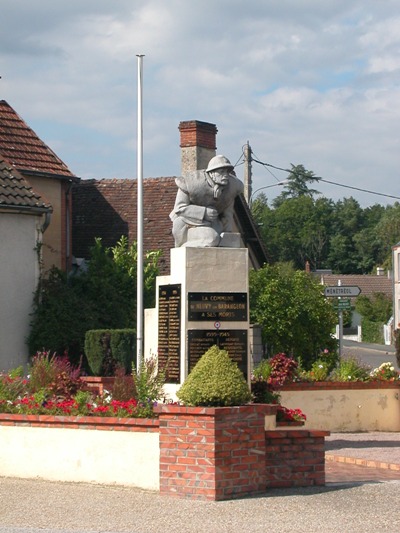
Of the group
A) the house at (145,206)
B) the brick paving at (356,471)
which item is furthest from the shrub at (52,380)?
the house at (145,206)

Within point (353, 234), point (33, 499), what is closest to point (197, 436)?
point (33, 499)

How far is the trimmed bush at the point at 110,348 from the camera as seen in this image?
79.6ft

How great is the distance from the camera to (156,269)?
30984mm

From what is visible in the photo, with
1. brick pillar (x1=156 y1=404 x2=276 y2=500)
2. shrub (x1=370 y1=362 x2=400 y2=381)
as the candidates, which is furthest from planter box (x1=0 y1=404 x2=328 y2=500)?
shrub (x1=370 y1=362 x2=400 y2=381)

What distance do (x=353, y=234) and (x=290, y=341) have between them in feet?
332

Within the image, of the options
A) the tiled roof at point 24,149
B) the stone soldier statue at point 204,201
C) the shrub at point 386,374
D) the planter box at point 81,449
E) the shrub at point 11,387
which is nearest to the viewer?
the planter box at point 81,449

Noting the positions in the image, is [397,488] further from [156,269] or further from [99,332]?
[156,269]

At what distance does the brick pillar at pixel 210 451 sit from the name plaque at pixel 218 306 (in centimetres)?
241

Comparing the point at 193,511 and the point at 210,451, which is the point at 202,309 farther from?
the point at 193,511

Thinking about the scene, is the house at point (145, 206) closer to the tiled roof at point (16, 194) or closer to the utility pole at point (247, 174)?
the utility pole at point (247, 174)

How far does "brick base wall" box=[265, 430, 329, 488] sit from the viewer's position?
13.2 meters

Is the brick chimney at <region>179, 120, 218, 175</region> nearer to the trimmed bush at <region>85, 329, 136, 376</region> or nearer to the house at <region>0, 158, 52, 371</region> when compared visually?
the house at <region>0, 158, 52, 371</region>

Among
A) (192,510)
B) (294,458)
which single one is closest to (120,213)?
(294,458)

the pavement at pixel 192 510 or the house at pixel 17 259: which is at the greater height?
the house at pixel 17 259
